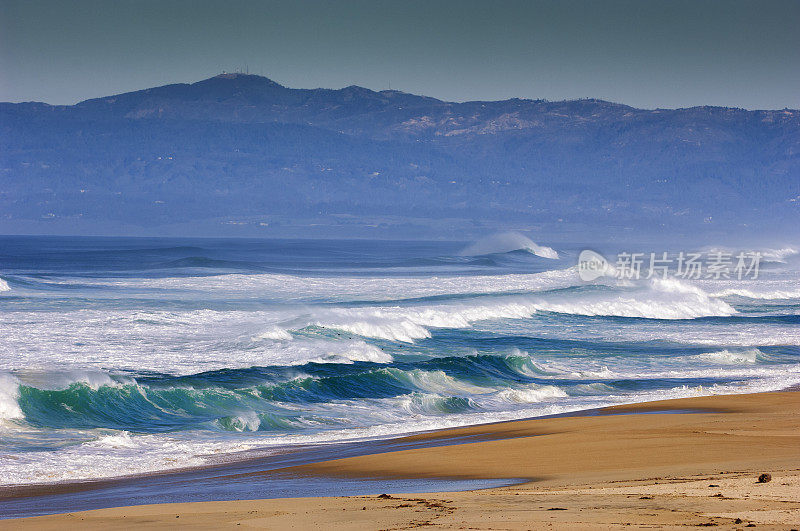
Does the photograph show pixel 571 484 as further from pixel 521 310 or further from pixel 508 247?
pixel 508 247

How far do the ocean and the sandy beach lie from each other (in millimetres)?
2620

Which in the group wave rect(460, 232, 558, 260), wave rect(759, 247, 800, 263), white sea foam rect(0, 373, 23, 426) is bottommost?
white sea foam rect(0, 373, 23, 426)

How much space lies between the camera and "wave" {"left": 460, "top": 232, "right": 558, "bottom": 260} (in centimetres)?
10994

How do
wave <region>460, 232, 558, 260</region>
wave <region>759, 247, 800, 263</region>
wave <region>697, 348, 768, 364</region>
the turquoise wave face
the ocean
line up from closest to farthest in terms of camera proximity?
1. the ocean
2. the turquoise wave face
3. wave <region>697, 348, 768, 364</region>
4. wave <region>759, 247, 800, 263</region>
5. wave <region>460, 232, 558, 260</region>

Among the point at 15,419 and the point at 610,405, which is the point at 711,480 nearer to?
the point at 610,405

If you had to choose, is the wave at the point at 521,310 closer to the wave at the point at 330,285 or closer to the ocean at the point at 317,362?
the ocean at the point at 317,362

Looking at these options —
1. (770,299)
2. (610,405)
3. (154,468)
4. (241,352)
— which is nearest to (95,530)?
(154,468)

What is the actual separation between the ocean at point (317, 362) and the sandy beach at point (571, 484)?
262 cm

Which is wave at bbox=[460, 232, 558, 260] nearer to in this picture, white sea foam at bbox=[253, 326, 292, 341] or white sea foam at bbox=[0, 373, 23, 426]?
white sea foam at bbox=[253, 326, 292, 341]

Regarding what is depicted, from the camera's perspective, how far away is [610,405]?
1797cm

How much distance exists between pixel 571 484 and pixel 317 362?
46.9ft

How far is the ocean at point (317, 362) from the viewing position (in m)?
15.0

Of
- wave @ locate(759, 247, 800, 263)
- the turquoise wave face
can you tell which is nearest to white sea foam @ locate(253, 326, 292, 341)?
the turquoise wave face

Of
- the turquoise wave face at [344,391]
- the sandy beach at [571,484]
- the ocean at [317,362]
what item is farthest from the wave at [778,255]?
the sandy beach at [571,484]
